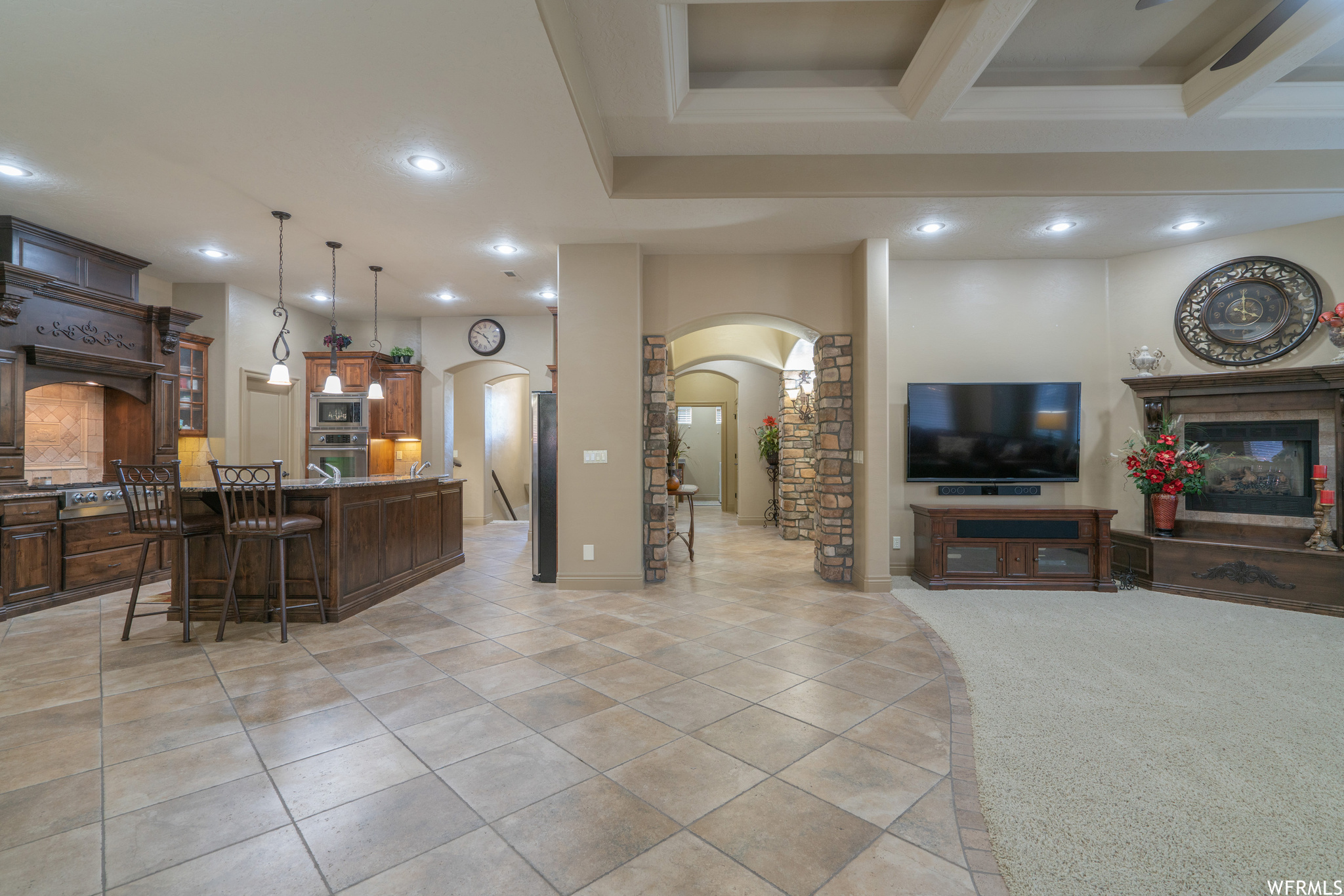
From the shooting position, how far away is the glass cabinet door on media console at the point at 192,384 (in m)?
5.99

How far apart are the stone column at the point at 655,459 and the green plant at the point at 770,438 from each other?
361cm

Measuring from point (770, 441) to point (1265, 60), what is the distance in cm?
609

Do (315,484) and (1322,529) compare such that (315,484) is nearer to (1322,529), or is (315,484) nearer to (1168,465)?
(1168,465)

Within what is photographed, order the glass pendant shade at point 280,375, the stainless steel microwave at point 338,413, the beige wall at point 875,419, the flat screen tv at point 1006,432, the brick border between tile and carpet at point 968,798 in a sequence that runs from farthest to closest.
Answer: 1. the stainless steel microwave at point 338,413
2. the flat screen tv at point 1006,432
3. the beige wall at point 875,419
4. the glass pendant shade at point 280,375
5. the brick border between tile and carpet at point 968,798

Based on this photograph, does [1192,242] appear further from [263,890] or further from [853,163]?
[263,890]

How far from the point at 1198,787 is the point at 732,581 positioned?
3.42 meters

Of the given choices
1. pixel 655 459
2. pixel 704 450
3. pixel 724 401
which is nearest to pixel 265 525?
pixel 655 459

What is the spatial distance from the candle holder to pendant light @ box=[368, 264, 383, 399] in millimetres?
8127

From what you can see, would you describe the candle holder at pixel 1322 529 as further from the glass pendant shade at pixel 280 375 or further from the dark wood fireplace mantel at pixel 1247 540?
the glass pendant shade at pixel 280 375

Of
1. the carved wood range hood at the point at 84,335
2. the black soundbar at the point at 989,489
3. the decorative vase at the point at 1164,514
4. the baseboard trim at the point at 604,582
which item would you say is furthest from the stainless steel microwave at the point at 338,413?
the decorative vase at the point at 1164,514

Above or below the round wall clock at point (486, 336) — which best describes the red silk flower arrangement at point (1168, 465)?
below

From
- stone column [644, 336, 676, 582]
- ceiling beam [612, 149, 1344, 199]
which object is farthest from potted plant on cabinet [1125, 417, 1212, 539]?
stone column [644, 336, 676, 582]

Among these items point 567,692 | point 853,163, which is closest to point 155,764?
point 567,692

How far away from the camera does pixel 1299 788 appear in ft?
6.77
